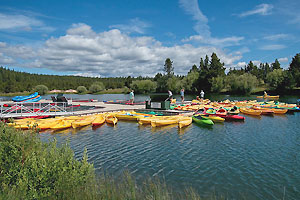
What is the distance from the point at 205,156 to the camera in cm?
1389

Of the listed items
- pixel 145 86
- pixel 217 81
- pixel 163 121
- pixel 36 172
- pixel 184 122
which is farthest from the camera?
pixel 145 86

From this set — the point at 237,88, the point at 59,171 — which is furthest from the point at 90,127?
the point at 237,88

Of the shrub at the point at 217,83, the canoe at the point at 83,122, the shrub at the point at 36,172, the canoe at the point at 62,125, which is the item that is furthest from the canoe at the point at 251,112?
the shrub at the point at 217,83

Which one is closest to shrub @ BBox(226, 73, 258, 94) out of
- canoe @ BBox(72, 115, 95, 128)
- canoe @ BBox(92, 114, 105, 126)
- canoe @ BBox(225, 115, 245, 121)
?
canoe @ BBox(225, 115, 245, 121)

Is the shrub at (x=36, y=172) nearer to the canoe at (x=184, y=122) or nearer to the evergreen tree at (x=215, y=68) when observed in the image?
the canoe at (x=184, y=122)

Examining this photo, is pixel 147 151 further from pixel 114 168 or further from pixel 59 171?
pixel 59 171

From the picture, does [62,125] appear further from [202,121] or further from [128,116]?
[202,121]

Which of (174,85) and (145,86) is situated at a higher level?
(174,85)

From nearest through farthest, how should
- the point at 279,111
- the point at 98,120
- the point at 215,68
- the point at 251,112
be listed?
the point at 98,120 < the point at 251,112 < the point at 279,111 < the point at 215,68

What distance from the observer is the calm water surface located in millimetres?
10008

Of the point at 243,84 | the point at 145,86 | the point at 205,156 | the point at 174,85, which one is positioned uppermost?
the point at 174,85

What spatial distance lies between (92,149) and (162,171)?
6.09m

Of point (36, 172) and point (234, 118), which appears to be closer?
point (36, 172)

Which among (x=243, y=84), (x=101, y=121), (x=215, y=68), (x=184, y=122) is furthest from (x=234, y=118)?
(x=215, y=68)
